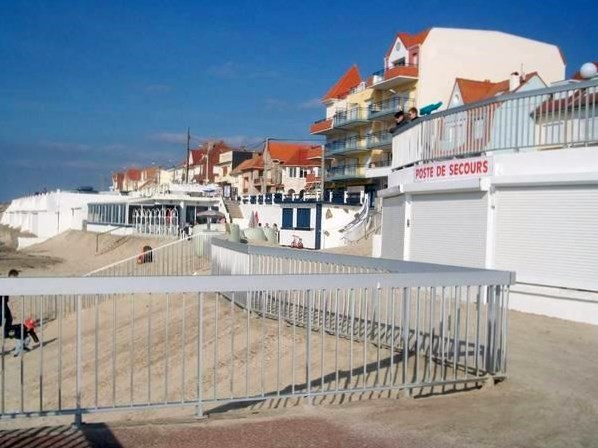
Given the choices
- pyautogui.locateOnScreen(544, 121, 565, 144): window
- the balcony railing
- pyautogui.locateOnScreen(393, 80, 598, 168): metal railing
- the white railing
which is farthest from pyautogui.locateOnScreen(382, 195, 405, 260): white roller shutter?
the balcony railing

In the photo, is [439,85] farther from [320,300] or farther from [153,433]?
[153,433]

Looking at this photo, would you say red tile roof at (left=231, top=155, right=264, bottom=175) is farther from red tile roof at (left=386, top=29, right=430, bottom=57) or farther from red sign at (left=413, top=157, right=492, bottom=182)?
red sign at (left=413, top=157, right=492, bottom=182)

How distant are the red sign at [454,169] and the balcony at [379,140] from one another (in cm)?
4223

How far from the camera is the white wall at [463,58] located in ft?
184

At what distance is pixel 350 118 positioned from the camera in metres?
65.4

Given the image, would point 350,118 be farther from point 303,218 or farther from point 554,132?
point 554,132

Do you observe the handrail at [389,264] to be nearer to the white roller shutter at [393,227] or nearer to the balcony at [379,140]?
the white roller shutter at [393,227]

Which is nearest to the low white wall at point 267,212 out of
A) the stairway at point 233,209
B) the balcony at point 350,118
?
the stairway at point 233,209

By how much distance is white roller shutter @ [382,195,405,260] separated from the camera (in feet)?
58.1

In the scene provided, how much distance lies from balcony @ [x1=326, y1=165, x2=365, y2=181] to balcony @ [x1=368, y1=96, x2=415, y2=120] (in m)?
5.70

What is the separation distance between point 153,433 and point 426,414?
251 centimetres

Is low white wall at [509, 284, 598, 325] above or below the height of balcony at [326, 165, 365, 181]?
below

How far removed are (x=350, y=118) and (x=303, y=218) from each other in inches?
1056

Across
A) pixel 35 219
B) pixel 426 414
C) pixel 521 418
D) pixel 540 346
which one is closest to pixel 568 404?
pixel 521 418
